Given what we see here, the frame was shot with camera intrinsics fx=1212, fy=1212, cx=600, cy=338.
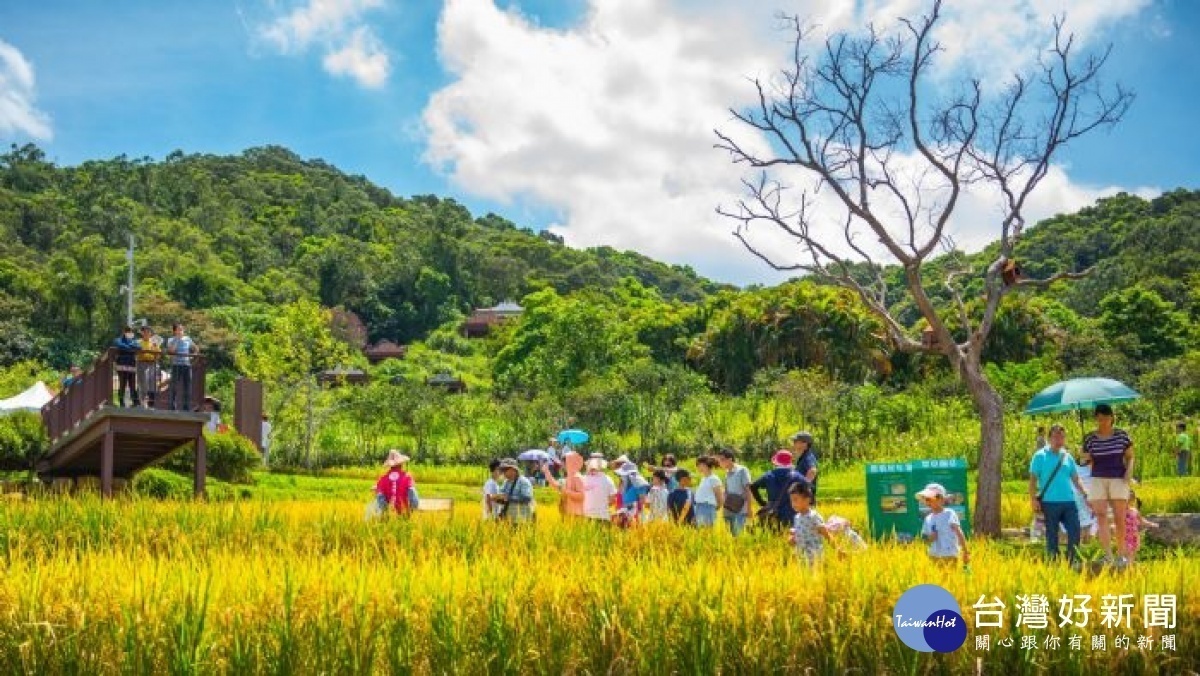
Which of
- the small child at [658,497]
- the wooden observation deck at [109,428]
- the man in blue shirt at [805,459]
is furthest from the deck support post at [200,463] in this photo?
the man in blue shirt at [805,459]

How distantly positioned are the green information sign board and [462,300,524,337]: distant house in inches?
2789

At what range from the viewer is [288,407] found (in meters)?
36.1

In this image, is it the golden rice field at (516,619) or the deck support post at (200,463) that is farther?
the deck support post at (200,463)

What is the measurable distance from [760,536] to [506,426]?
27392 millimetres

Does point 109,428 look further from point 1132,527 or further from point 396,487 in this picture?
point 1132,527

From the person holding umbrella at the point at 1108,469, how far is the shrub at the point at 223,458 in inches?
683

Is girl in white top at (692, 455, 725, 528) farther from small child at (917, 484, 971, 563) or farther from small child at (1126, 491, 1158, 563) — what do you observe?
small child at (1126, 491, 1158, 563)

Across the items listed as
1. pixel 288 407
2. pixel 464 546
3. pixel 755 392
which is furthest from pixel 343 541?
pixel 755 392

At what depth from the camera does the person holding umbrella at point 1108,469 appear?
11344 millimetres

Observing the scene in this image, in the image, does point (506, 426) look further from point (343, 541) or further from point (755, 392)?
point (343, 541)

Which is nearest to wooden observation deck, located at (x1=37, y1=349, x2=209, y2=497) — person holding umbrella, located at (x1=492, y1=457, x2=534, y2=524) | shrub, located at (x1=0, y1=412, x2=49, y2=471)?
shrub, located at (x1=0, y1=412, x2=49, y2=471)

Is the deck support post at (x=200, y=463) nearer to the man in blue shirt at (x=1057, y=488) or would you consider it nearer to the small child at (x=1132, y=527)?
the man in blue shirt at (x=1057, y=488)

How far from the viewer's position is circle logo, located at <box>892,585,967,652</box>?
6684mm

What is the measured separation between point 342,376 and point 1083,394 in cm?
3991
